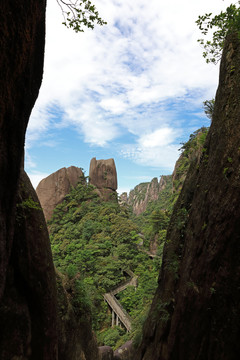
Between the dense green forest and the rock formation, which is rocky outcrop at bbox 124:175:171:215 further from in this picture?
the rock formation

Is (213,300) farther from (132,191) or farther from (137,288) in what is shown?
(132,191)


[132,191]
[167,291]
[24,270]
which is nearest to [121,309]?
[167,291]

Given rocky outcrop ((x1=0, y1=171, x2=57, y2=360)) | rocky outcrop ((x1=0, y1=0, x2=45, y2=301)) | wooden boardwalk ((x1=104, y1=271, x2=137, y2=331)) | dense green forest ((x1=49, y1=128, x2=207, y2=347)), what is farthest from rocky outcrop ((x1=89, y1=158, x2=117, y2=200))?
rocky outcrop ((x1=0, y1=0, x2=45, y2=301))

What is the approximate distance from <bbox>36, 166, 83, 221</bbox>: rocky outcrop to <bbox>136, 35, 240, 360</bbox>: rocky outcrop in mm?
33493

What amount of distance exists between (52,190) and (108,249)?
704 inches

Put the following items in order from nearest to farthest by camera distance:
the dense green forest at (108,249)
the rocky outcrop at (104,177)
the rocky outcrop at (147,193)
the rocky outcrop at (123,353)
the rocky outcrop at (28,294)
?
the rocky outcrop at (28,294), the rocky outcrop at (123,353), the dense green forest at (108,249), the rocky outcrop at (104,177), the rocky outcrop at (147,193)

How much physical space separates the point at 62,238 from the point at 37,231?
26827 millimetres

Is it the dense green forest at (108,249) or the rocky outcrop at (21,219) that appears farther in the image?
the dense green forest at (108,249)

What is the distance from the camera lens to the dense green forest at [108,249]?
18.0m

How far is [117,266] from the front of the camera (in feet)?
74.7

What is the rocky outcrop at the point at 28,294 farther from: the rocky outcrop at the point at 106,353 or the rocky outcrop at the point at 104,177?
the rocky outcrop at the point at 104,177

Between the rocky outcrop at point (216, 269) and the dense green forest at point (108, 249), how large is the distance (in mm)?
6281

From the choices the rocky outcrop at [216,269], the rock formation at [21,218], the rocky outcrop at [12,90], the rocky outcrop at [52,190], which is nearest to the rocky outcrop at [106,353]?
the rock formation at [21,218]

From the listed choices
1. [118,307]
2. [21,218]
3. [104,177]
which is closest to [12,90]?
[21,218]
